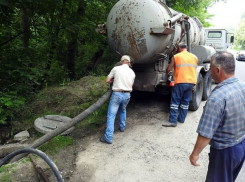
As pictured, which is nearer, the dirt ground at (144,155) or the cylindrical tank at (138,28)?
the dirt ground at (144,155)

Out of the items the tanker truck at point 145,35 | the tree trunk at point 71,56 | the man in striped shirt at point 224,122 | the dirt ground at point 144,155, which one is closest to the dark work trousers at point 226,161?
the man in striped shirt at point 224,122

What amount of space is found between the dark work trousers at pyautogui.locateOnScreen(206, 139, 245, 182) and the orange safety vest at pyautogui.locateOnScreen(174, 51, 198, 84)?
267 cm

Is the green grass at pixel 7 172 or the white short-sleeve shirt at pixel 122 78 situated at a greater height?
the white short-sleeve shirt at pixel 122 78

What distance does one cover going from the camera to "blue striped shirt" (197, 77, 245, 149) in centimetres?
202

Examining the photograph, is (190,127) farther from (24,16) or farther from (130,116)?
(24,16)

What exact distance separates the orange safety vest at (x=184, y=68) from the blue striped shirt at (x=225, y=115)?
8.61 ft

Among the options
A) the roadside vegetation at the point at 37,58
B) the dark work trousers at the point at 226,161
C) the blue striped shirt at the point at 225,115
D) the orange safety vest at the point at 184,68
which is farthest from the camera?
the roadside vegetation at the point at 37,58

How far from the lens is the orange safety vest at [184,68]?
4.79 metres

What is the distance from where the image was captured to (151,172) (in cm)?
343

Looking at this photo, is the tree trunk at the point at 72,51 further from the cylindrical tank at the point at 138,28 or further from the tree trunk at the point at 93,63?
the cylindrical tank at the point at 138,28

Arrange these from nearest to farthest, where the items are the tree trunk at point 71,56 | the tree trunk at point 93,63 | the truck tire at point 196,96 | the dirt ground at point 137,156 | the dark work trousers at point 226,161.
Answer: the dark work trousers at point 226,161
the dirt ground at point 137,156
the truck tire at point 196,96
the tree trunk at point 71,56
the tree trunk at point 93,63

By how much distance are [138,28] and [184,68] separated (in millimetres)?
1322

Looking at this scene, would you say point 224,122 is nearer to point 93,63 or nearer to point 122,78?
point 122,78

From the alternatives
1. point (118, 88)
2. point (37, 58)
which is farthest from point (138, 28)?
point (37, 58)
